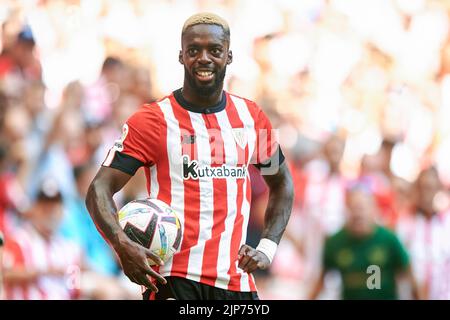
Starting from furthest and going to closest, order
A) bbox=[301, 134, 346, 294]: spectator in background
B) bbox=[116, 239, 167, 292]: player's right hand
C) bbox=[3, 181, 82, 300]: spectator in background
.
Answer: bbox=[301, 134, 346, 294]: spectator in background → bbox=[3, 181, 82, 300]: spectator in background → bbox=[116, 239, 167, 292]: player's right hand

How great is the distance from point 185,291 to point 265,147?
92 cm

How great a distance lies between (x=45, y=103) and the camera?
9305 mm

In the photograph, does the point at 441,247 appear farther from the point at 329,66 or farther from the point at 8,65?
the point at 8,65

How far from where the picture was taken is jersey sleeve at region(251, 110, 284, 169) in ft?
18.8

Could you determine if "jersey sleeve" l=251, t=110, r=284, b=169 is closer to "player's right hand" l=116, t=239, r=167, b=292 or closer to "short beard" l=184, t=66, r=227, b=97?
"short beard" l=184, t=66, r=227, b=97

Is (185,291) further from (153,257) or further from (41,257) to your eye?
(41,257)

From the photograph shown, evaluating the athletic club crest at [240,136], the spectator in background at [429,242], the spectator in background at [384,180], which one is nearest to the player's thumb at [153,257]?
the athletic club crest at [240,136]

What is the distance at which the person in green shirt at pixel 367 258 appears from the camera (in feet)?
27.1

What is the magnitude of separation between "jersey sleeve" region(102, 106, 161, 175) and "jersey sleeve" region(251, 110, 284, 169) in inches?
23.3

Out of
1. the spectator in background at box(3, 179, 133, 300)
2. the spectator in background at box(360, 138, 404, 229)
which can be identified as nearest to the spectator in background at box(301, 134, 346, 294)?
the spectator in background at box(360, 138, 404, 229)

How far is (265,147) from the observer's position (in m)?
5.79

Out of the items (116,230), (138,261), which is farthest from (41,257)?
(138,261)

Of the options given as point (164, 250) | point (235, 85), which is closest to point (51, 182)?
point (235, 85)

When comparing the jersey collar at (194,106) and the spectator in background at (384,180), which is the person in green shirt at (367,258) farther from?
the jersey collar at (194,106)
